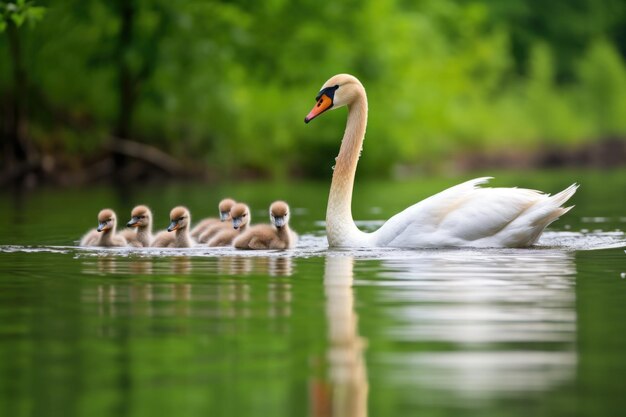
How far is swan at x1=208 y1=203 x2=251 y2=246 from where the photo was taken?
14.2 m

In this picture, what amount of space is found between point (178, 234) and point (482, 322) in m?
6.25

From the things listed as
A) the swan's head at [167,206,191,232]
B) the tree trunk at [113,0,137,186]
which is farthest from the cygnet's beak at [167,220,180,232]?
the tree trunk at [113,0,137,186]

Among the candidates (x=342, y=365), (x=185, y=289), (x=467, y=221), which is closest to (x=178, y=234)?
(x=467, y=221)

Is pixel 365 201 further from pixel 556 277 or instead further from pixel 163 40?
pixel 556 277

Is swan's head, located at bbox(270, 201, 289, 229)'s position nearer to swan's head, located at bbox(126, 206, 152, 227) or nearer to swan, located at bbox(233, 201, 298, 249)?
swan, located at bbox(233, 201, 298, 249)

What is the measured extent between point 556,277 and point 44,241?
6469 mm

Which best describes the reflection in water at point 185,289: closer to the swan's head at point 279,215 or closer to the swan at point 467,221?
the swan's head at point 279,215

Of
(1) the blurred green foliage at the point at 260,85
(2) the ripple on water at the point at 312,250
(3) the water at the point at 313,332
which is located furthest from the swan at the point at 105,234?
(1) the blurred green foliage at the point at 260,85

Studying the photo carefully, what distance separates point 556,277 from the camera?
35.3ft

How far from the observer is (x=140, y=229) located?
14578mm

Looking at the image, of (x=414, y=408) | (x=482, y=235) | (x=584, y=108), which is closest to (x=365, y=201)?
(x=482, y=235)

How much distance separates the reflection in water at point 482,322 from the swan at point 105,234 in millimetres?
3316

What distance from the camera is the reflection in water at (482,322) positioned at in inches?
258

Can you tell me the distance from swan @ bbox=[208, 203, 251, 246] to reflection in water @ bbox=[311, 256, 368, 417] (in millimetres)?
4088
